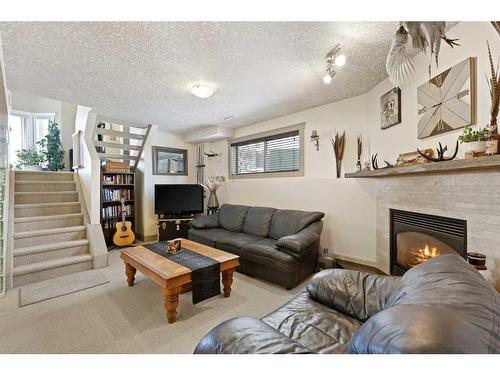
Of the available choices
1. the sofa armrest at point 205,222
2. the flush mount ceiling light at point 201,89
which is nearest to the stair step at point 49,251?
the sofa armrest at point 205,222

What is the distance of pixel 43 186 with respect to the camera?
3.79 m

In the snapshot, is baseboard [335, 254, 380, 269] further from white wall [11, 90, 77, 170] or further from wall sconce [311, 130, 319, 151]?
white wall [11, 90, 77, 170]

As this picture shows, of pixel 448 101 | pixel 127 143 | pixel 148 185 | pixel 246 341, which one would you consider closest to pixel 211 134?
pixel 148 185

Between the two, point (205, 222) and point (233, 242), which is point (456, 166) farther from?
point (205, 222)

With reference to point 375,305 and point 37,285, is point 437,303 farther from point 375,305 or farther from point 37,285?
point 37,285

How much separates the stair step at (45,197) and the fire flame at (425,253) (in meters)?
5.15

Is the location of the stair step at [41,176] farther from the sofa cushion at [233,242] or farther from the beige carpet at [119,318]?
the sofa cushion at [233,242]

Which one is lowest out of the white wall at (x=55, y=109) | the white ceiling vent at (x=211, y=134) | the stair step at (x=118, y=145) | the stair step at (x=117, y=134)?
the stair step at (x=118, y=145)

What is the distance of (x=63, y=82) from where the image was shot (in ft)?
8.37

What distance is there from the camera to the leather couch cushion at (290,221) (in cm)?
310

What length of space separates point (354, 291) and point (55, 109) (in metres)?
7.91

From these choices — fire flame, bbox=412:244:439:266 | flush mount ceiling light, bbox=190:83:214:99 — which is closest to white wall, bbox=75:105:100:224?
flush mount ceiling light, bbox=190:83:214:99

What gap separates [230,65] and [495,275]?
107 inches
